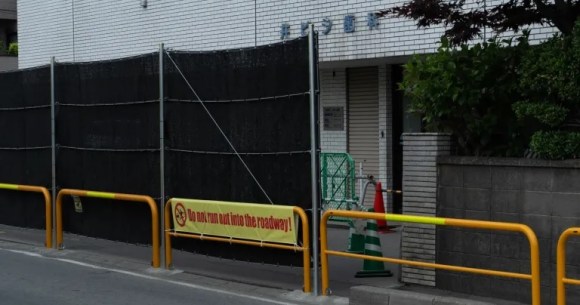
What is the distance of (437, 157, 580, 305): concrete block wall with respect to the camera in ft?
24.6

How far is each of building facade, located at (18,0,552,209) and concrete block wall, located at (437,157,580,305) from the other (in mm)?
3942

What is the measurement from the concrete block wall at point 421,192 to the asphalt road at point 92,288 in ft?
5.22

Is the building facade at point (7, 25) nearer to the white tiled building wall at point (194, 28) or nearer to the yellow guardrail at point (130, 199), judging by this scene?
the white tiled building wall at point (194, 28)

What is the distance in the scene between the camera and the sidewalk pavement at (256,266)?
347 inches

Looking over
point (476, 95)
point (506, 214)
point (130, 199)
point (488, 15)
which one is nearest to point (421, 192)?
point (506, 214)

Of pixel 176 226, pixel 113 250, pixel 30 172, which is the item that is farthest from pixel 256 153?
pixel 30 172

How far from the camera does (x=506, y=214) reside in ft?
26.0

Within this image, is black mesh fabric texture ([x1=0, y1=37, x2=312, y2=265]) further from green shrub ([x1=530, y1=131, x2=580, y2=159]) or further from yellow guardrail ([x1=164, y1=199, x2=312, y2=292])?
green shrub ([x1=530, y1=131, x2=580, y2=159])

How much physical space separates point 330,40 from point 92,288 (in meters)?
6.67

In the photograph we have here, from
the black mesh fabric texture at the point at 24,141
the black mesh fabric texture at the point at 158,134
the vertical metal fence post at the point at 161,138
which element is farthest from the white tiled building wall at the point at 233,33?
the vertical metal fence post at the point at 161,138

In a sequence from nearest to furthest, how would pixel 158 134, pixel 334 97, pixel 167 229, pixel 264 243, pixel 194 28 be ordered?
pixel 264 243 < pixel 167 229 < pixel 158 134 < pixel 334 97 < pixel 194 28

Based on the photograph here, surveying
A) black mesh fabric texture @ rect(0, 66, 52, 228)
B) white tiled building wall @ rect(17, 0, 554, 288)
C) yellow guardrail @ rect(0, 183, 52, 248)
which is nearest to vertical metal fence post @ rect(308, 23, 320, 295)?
white tiled building wall @ rect(17, 0, 554, 288)

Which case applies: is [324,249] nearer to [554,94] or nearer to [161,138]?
[554,94]

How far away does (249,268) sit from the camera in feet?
34.2
